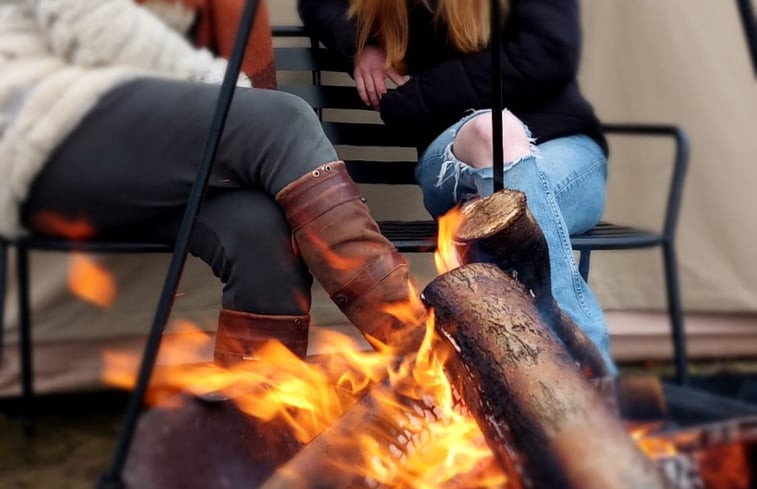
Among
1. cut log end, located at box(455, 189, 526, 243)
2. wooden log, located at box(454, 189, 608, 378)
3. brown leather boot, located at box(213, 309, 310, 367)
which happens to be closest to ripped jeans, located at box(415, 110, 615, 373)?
wooden log, located at box(454, 189, 608, 378)

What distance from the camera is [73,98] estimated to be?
1.01m

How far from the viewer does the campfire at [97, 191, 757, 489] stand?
73 centimetres

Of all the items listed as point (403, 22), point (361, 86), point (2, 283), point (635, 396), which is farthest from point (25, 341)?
point (635, 396)

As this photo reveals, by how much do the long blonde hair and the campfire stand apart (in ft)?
1.60

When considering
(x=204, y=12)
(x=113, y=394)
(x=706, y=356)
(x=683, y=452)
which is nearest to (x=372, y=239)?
(x=204, y=12)

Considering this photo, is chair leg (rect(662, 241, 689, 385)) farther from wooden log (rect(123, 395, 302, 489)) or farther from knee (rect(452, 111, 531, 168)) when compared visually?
wooden log (rect(123, 395, 302, 489))

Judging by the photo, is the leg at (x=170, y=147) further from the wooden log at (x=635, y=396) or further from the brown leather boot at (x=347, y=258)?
the wooden log at (x=635, y=396)

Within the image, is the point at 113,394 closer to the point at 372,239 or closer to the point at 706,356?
the point at 372,239

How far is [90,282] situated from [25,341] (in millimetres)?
176

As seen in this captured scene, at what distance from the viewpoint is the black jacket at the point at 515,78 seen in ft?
4.36

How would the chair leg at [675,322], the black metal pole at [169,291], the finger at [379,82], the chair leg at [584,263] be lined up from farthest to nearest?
1. the chair leg at [584,263]
2. the finger at [379,82]
3. the chair leg at [675,322]
4. the black metal pole at [169,291]

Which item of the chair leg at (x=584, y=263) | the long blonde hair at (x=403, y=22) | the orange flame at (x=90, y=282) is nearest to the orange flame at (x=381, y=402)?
the orange flame at (x=90, y=282)

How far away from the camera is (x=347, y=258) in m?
1.03

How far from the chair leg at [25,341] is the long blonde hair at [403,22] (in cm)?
69
